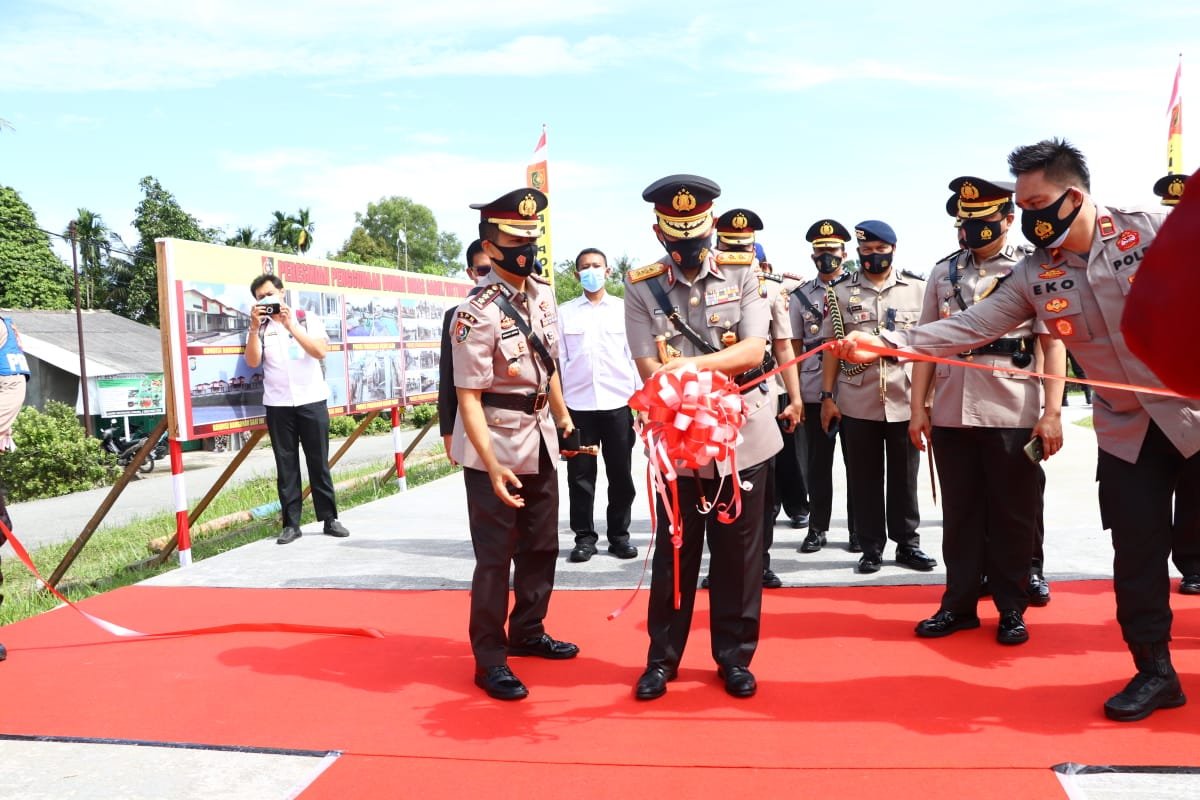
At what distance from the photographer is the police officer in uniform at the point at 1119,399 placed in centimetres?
312

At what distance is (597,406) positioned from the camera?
6.17 m

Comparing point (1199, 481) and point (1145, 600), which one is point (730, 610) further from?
point (1199, 481)

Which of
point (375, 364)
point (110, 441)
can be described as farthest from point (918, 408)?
point (110, 441)

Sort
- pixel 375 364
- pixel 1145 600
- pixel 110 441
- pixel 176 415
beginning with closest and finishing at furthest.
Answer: pixel 1145 600
pixel 176 415
pixel 375 364
pixel 110 441

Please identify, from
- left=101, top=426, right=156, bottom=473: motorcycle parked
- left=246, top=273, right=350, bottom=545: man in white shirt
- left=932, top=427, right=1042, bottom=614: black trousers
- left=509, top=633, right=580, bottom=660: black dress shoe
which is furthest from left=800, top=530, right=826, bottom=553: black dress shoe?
left=101, top=426, right=156, bottom=473: motorcycle parked

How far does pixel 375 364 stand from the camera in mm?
8719

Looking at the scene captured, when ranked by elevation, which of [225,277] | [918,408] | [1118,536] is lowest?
[1118,536]

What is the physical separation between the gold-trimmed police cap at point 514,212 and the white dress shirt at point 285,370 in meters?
3.54

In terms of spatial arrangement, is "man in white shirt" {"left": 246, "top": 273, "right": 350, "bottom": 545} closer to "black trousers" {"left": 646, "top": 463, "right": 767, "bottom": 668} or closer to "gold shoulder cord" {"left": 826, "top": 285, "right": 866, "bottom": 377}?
"gold shoulder cord" {"left": 826, "top": 285, "right": 866, "bottom": 377}

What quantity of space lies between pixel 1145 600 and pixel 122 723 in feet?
11.7

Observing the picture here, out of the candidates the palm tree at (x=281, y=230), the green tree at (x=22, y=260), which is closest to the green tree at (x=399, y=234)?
the palm tree at (x=281, y=230)

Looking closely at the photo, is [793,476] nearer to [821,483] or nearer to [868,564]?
[821,483]

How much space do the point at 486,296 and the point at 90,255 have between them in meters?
41.8

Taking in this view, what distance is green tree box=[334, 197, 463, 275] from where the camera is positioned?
51.0 metres
